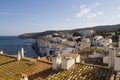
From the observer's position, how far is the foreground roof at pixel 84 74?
9344 mm

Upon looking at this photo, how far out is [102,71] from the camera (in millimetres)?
9969

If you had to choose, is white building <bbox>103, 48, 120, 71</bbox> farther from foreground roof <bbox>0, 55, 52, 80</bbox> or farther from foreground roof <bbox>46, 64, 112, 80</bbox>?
foreground roof <bbox>0, 55, 52, 80</bbox>

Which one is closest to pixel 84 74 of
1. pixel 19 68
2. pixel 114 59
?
pixel 114 59

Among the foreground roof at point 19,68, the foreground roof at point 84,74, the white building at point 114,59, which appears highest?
the white building at point 114,59

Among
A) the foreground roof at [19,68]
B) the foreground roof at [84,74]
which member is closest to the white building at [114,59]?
the foreground roof at [84,74]

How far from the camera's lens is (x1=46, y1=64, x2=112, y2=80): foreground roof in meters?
9.34

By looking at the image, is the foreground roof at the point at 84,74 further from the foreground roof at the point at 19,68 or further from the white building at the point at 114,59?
the foreground roof at the point at 19,68

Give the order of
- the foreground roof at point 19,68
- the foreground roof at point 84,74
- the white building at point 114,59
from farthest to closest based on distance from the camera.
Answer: the foreground roof at point 19,68, the foreground roof at point 84,74, the white building at point 114,59

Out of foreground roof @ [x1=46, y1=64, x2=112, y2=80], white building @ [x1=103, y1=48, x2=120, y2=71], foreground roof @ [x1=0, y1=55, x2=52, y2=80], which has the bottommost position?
foreground roof @ [x1=0, y1=55, x2=52, y2=80]

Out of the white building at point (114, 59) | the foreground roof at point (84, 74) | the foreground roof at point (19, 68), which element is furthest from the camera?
the foreground roof at point (19, 68)

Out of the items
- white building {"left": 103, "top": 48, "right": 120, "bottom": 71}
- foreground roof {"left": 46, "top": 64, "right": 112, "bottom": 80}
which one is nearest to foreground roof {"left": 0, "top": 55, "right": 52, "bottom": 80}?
foreground roof {"left": 46, "top": 64, "right": 112, "bottom": 80}

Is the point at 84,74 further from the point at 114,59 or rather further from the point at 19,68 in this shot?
the point at 19,68

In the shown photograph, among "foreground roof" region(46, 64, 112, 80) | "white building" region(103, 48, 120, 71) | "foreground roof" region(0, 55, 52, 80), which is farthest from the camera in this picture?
"foreground roof" region(0, 55, 52, 80)

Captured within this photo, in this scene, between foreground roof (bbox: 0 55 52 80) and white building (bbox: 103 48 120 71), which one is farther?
foreground roof (bbox: 0 55 52 80)
